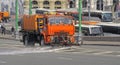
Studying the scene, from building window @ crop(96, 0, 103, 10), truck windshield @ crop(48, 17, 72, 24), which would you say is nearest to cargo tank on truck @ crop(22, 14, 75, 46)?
truck windshield @ crop(48, 17, 72, 24)

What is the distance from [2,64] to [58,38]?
15.8 metres

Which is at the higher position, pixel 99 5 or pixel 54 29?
pixel 99 5

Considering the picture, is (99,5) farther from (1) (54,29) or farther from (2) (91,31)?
(1) (54,29)

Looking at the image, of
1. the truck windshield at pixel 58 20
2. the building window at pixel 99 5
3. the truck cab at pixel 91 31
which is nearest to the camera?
the truck windshield at pixel 58 20

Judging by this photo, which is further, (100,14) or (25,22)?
(100,14)

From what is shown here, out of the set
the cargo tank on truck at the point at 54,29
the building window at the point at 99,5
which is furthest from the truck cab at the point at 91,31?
the building window at the point at 99,5

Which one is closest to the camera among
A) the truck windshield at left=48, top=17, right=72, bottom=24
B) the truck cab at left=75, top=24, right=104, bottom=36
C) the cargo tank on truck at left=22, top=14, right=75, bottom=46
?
the cargo tank on truck at left=22, top=14, right=75, bottom=46

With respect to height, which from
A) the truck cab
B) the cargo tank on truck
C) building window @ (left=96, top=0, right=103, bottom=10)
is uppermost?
building window @ (left=96, top=0, right=103, bottom=10)

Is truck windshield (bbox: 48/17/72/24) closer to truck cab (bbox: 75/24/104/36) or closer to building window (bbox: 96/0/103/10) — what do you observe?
truck cab (bbox: 75/24/104/36)

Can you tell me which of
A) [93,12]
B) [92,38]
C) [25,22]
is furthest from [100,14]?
[25,22]

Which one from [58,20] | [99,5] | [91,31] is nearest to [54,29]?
[58,20]

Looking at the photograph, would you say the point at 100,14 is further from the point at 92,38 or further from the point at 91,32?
the point at 92,38

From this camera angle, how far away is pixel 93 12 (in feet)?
383

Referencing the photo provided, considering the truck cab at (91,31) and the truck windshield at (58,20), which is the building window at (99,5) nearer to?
the truck cab at (91,31)
